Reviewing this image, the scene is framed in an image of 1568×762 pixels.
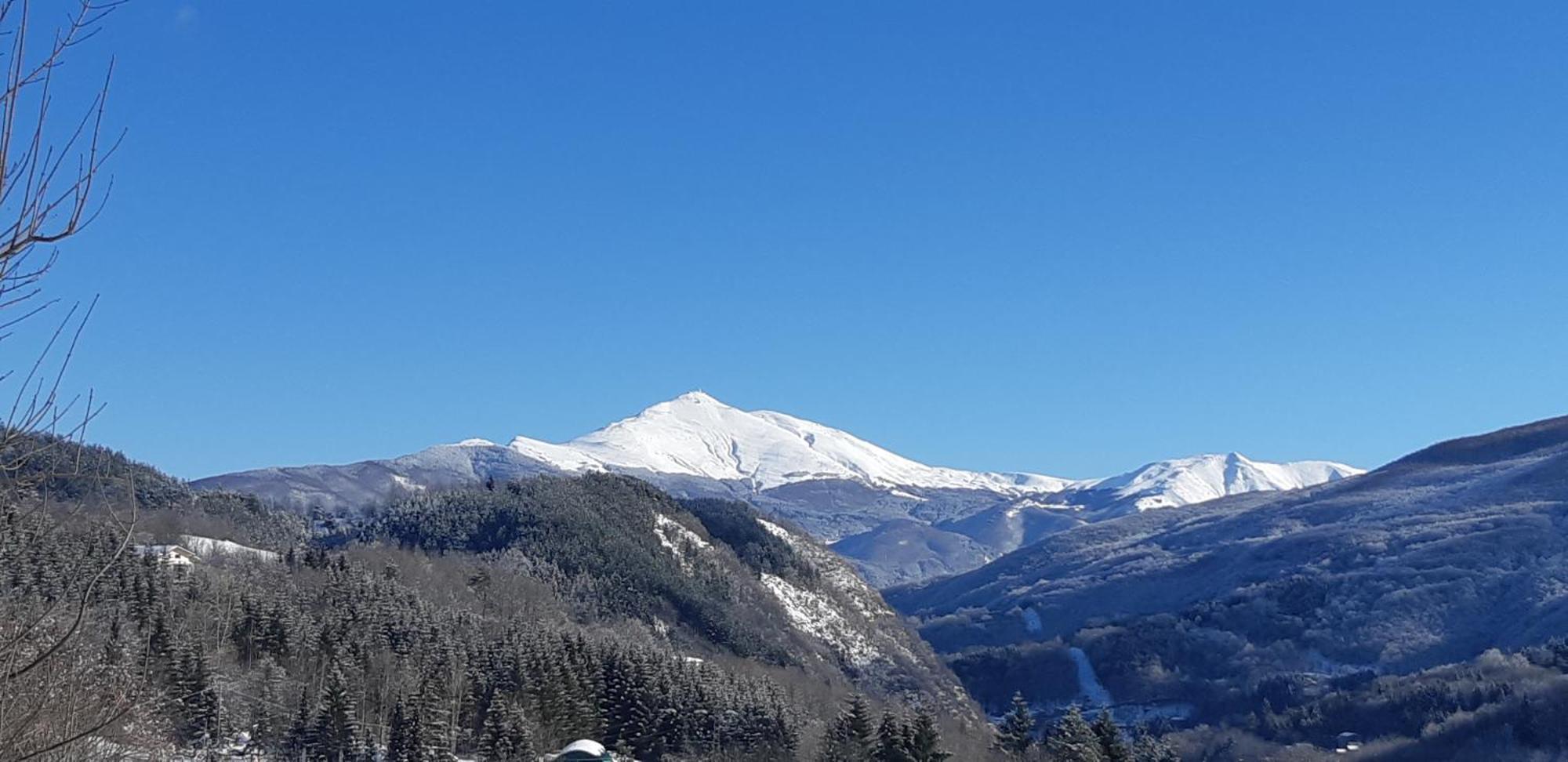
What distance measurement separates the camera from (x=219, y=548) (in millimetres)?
159125

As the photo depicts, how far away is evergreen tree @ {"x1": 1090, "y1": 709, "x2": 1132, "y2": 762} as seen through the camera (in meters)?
65.4

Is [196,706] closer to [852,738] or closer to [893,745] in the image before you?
[852,738]

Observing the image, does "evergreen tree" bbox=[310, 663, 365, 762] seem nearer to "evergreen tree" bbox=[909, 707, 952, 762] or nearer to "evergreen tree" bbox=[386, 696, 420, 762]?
"evergreen tree" bbox=[386, 696, 420, 762]

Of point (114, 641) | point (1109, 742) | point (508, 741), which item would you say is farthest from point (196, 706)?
point (1109, 742)

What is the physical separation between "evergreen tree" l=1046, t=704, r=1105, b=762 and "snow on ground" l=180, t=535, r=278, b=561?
115174 millimetres

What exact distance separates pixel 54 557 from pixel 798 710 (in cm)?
6457

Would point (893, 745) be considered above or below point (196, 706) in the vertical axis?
below

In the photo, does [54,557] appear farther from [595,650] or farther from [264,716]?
[595,650]

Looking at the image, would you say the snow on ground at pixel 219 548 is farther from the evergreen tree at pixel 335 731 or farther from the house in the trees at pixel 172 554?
the evergreen tree at pixel 335 731

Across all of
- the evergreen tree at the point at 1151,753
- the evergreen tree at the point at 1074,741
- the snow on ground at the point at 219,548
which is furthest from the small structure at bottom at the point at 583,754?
the snow on ground at the point at 219,548

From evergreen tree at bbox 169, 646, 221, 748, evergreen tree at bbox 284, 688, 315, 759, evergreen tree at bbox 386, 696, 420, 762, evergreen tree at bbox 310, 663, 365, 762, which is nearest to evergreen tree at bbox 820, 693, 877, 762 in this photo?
evergreen tree at bbox 386, 696, 420, 762

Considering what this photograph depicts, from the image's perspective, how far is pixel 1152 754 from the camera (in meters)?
100

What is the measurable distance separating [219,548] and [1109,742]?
408 feet

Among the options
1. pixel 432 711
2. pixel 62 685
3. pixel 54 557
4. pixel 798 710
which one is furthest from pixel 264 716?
pixel 62 685
